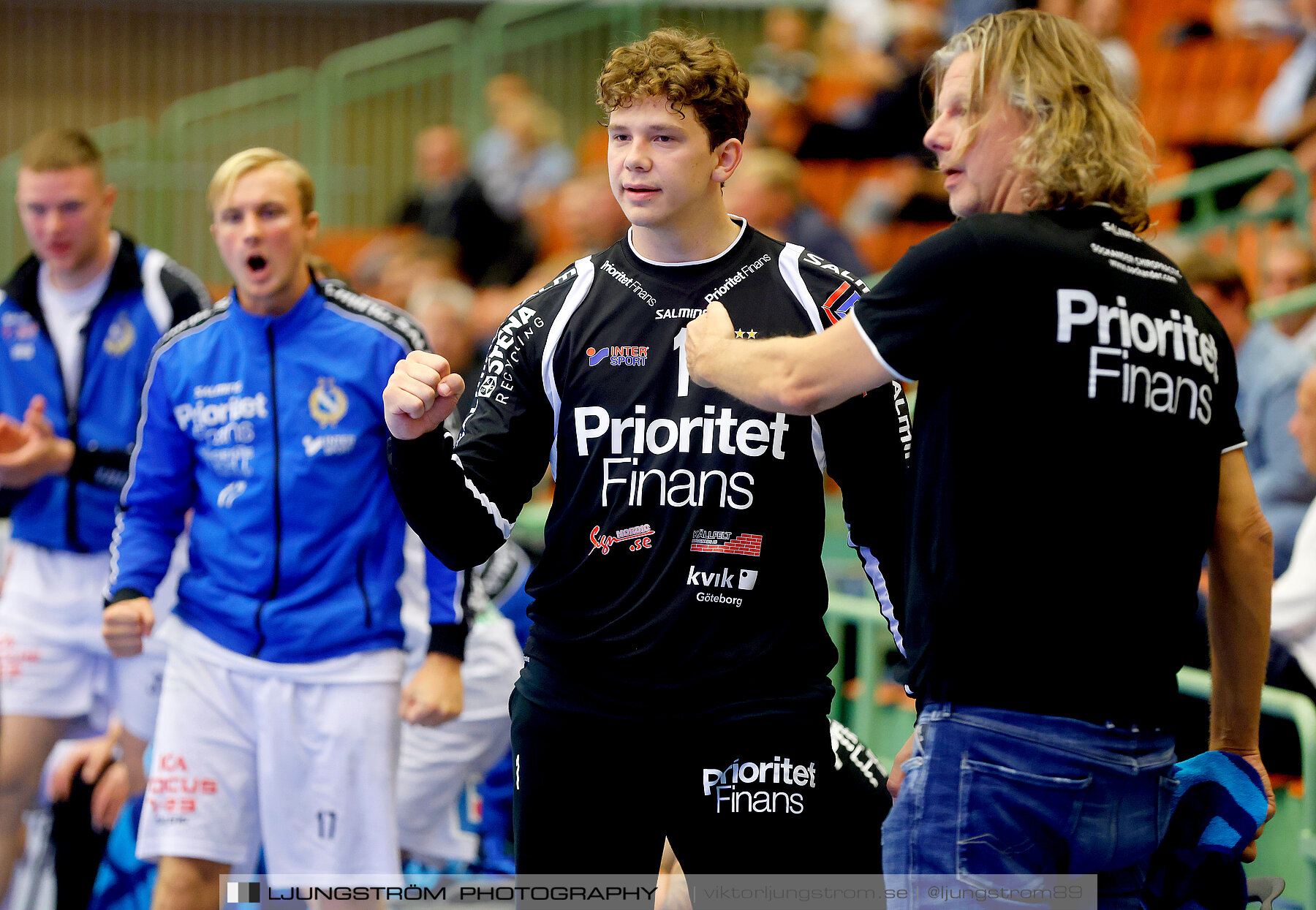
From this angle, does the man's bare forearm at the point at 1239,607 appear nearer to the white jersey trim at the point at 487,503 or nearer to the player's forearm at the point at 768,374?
the player's forearm at the point at 768,374

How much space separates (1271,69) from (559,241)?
549 cm

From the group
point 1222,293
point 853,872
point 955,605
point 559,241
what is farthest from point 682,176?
point 559,241

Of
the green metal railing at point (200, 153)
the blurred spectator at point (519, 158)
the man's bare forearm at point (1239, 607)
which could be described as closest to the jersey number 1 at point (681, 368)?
the man's bare forearm at point (1239, 607)

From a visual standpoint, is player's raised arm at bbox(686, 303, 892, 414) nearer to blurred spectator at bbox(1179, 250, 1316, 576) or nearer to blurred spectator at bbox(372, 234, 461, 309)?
blurred spectator at bbox(1179, 250, 1316, 576)

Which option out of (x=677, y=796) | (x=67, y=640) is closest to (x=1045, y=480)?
(x=677, y=796)

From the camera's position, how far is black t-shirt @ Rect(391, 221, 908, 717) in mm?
2779

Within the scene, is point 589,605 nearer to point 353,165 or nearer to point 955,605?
point 955,605

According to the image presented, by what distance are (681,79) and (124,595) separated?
7.62 ft

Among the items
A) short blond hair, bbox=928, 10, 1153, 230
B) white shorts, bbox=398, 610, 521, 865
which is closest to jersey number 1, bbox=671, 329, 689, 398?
short blond hair, bbox=928, 10, 1153, 230

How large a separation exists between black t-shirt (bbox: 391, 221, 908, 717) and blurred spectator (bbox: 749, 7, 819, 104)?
8634mm

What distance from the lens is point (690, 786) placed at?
276cm

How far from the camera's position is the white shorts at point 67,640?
489 centimetres

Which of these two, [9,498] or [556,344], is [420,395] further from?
[9,498]

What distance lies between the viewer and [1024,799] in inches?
87.7
